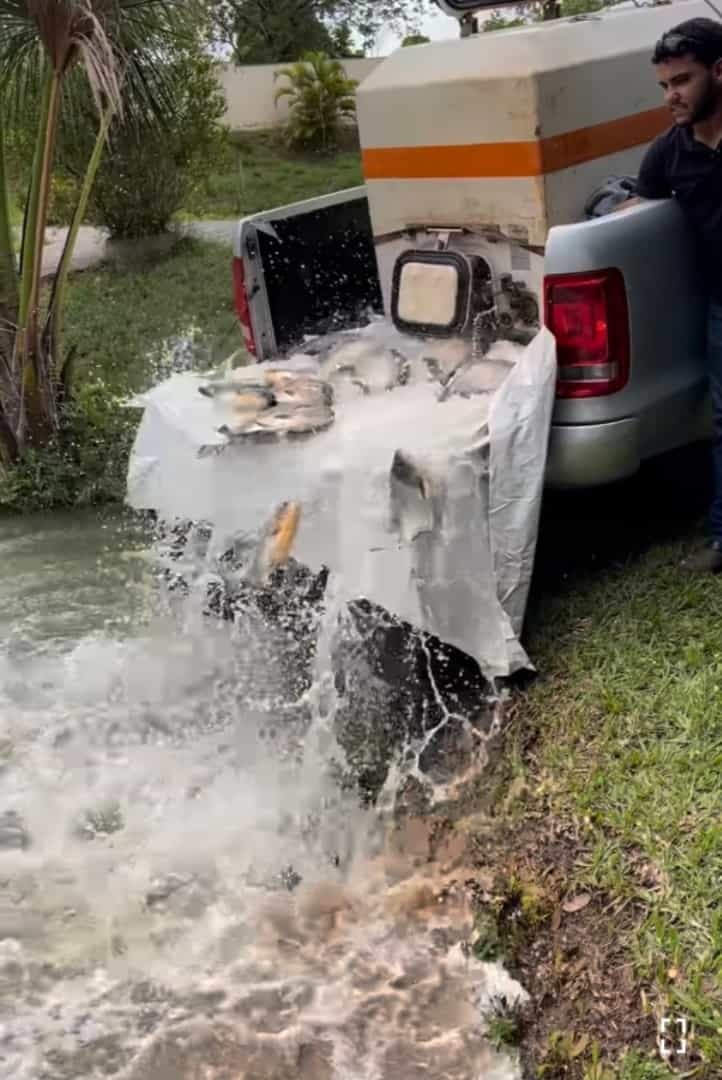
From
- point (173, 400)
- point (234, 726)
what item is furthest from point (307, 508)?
point (234, 726)

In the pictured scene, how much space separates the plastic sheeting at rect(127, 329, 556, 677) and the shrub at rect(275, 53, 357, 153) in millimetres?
15529

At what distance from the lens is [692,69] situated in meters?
3.45

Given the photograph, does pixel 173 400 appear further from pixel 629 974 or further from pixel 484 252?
pixel 629 974

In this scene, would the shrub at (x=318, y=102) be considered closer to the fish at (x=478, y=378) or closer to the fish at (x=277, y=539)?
the fish at (x=478, y=378)

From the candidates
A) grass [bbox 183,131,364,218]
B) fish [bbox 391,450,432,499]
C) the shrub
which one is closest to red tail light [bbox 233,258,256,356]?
fish [bbox 391,450,432,499]

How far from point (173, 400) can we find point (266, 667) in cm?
108

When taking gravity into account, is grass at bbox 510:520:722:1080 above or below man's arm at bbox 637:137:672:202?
below

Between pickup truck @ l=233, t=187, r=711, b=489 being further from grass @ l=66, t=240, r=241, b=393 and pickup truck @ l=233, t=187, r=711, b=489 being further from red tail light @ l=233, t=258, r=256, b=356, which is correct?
grass @ l=66, t=240, r=241, b=393

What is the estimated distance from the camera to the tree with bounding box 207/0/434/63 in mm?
18000

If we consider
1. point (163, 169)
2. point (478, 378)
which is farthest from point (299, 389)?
point (163, 169)

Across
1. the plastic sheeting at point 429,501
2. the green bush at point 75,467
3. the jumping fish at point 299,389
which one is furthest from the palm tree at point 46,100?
the plastic sheeting at point 429,501

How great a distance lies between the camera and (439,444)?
357 centimetres

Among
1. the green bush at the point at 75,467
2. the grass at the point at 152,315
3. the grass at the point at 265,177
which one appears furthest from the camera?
the grass at the point at 265,177

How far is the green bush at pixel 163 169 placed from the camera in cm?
1217
